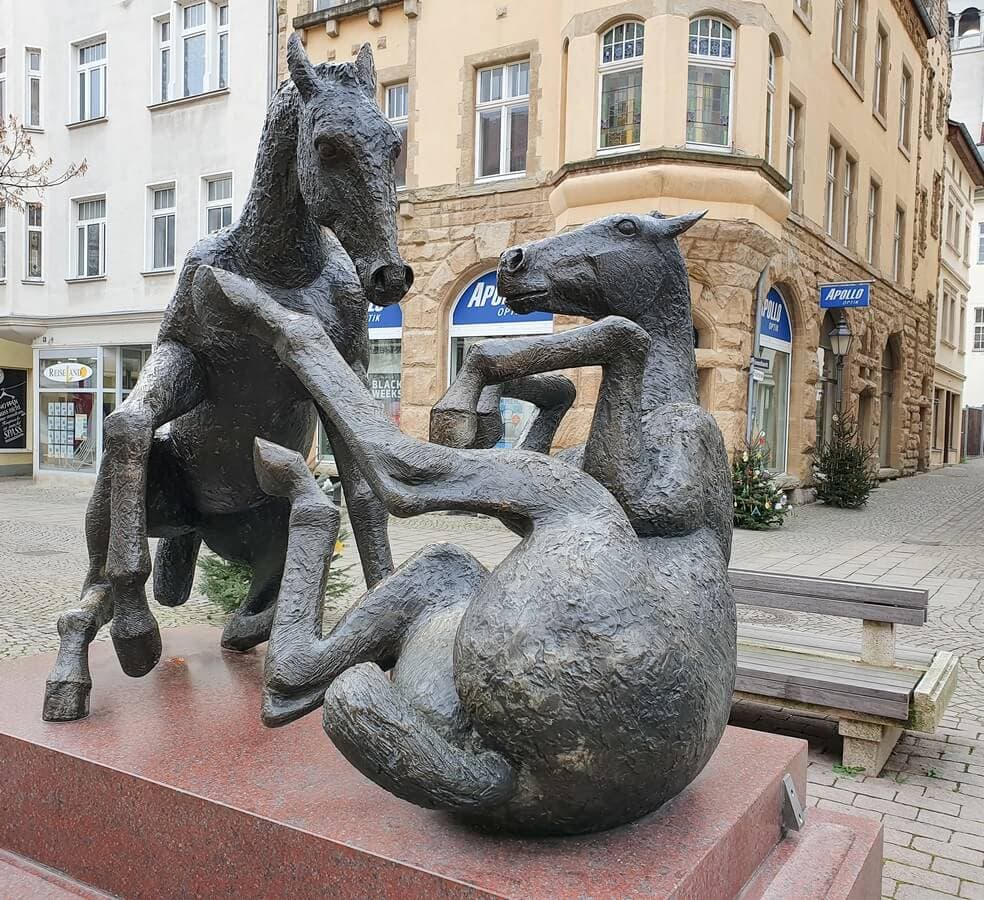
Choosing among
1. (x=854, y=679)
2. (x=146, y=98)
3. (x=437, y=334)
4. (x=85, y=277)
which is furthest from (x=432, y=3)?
(x=854, y=679)

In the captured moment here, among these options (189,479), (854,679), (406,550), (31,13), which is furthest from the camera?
(31,13)

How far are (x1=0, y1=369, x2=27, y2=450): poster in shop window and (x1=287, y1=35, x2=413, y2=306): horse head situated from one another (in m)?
20.2

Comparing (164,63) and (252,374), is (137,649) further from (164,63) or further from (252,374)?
(164,63)

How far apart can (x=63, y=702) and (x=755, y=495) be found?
10.1 m

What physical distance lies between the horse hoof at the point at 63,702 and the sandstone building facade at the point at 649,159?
8.87m

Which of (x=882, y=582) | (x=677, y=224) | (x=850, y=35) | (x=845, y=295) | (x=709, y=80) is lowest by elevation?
(x=882, y=582)

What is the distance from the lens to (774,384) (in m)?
13.8

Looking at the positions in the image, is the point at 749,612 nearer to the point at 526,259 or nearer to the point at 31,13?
the point at 526,259

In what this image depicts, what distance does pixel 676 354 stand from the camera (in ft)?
7.01

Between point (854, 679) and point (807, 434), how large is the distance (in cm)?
1063

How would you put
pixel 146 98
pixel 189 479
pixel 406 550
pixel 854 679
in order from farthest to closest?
pixel 146 98 → pixel 406 550 → pixel 854 679 → pixel 189 479

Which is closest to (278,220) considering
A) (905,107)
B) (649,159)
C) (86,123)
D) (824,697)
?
(824,697)

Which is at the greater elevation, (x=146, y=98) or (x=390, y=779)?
(x=146, y=98)

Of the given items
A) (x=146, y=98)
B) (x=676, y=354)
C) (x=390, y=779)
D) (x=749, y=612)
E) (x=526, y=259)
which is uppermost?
(x=146, y=98)
